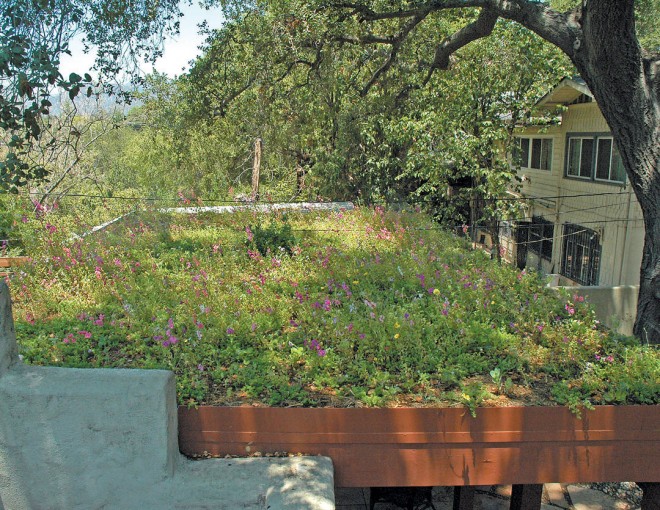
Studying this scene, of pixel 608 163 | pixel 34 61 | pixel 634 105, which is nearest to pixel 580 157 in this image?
pixel 608 163

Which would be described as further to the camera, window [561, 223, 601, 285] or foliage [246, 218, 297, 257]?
window [561, 223, 601, 285]

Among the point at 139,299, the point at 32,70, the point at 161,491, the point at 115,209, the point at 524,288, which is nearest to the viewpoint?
the point at 161,491

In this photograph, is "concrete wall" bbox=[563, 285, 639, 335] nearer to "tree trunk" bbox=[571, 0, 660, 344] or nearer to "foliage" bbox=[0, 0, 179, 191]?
"tree trunk" bbox=[571, 0, 660, 344]

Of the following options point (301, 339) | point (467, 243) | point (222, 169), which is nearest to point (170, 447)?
point (301, 339)

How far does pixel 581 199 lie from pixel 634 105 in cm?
886

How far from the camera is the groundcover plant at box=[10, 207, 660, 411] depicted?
12.9 ft

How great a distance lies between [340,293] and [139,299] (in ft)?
6.33

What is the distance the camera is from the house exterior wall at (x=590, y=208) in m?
11.9

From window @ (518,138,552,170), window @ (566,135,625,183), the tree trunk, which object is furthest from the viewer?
window @ (518,138,552,170)

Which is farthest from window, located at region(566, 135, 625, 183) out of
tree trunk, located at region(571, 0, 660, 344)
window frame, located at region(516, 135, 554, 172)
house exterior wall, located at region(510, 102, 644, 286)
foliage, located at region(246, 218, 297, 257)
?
foliage, located at region(246, 218, 297, 257)

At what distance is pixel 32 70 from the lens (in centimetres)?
378

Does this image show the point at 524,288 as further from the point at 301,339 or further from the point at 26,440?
the point at 26,440

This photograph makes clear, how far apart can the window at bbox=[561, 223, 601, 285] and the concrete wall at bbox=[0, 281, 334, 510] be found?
12.0 metres

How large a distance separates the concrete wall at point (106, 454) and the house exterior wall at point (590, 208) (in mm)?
8910
